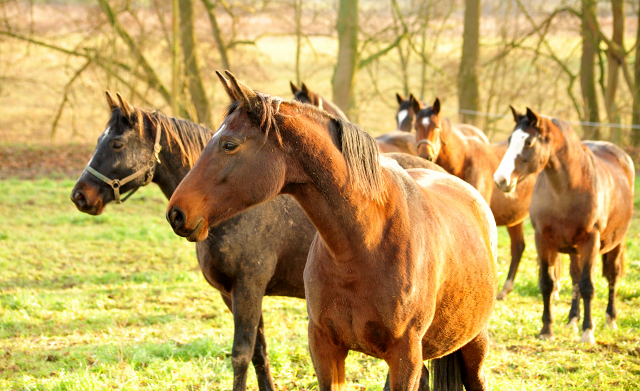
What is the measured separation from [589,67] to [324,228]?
1459 cm

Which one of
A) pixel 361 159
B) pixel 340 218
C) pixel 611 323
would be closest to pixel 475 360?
pixel 340 218

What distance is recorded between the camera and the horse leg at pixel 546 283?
16.9ft

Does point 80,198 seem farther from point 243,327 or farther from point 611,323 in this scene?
point 611,323

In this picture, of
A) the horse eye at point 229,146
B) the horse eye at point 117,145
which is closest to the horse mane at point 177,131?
the horse eye at point 117,145

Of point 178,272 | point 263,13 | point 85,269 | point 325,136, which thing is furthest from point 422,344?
point 263,13

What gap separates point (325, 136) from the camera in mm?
2125

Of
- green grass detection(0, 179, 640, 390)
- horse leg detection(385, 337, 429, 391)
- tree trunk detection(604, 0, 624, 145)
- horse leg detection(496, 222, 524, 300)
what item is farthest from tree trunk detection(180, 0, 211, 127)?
horse leg detection(385, 337, 429, 391)

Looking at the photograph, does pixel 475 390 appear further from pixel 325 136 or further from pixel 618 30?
pixel 618 30

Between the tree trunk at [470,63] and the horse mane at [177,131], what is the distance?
35.5ft

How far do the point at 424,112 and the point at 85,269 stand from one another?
4.74 metres

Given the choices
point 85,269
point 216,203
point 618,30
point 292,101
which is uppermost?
point 618,30

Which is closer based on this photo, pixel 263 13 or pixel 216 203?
pixel 216 203

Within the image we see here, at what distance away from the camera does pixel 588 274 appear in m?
5.16

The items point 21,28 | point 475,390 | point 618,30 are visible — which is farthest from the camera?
point 21,28
